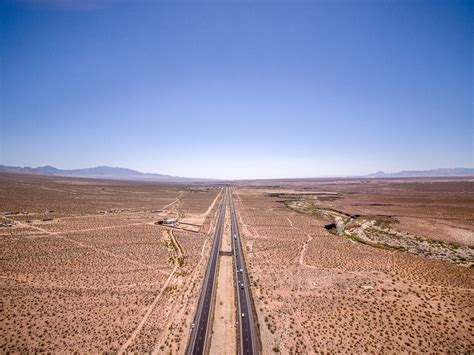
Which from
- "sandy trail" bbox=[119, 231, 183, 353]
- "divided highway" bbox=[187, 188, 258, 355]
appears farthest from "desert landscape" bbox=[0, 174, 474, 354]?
"divided highway" bbox=[187, 188, 258, 355]

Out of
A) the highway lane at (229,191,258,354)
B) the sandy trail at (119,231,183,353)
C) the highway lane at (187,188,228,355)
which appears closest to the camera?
the highway lane at (187,188,228,355)

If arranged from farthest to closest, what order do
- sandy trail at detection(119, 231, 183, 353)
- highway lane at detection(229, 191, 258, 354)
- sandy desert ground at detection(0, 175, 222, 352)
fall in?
sandy desert ground at detection(0, 175, 222, 352) → highway lane at detection(229, 191, 258, 354) → sandy trail at detection(119, 231, 183, 353)

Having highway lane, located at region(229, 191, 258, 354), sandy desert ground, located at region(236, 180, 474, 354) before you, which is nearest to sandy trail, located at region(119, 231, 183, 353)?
highway lane, located at region(229, 191, 258, 354)

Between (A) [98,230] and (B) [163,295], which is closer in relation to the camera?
(B) [163,295]

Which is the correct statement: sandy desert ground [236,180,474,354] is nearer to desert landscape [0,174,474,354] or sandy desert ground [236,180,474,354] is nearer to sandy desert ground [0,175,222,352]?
desert landscape [0,174,474,354]

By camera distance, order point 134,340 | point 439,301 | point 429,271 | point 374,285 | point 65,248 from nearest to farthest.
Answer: point 134,340 < point 439,301 < point 374,285 < point 429,271 < point 65,248

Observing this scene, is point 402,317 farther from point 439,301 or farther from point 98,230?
point 98,230

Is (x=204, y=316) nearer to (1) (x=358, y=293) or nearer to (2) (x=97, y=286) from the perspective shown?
(2) (x=97, y=286)

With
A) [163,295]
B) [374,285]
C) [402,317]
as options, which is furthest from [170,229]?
[402,317]

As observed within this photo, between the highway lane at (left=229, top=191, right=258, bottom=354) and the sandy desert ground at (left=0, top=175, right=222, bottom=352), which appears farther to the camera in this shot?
the sandy desert ground at (left=0, top=175, right=222, bottom=352)
